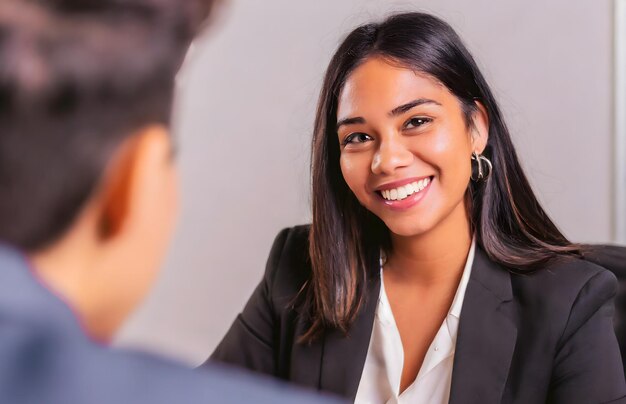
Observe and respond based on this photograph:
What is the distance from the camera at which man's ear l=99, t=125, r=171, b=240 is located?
349 mm

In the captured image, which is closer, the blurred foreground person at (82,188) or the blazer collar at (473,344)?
the blurred foreground person at (82,188)

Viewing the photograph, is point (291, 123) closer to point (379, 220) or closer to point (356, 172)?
point (379, 220)

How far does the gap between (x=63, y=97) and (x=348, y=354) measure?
3.54 ft

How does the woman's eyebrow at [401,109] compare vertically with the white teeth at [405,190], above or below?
above

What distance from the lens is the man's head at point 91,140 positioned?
1.08 feet

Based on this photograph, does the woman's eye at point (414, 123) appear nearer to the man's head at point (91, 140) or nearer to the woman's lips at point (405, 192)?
the woman's lips at point (405, 192)

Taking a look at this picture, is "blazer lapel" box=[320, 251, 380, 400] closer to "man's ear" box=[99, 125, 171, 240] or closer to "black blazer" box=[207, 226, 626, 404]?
"black blazer" box=[207, 226, 626, 404]

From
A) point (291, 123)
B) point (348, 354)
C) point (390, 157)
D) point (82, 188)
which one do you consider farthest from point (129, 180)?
point (291, 123)


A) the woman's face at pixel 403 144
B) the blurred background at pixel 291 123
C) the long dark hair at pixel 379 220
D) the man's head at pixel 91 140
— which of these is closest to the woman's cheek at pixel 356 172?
the woman's face at pixel 403 144

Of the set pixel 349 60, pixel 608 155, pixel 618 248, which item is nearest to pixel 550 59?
pixel 608 155

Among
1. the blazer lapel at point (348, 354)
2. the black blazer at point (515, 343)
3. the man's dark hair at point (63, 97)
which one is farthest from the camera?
the blazer lapel at point (348, 354)

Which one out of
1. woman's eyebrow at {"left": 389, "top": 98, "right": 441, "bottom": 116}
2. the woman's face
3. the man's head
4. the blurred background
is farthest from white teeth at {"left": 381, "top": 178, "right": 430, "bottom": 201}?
the blurred background

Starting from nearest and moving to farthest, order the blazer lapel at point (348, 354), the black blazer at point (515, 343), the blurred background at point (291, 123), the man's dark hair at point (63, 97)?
the man's dark hair at point (63, 97)
the black blazer at point (515, 343)
the blazer lapel at point (348, 354)
the blurred background at point (291, 123)

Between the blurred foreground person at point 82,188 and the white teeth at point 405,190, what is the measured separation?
941 millimetres
